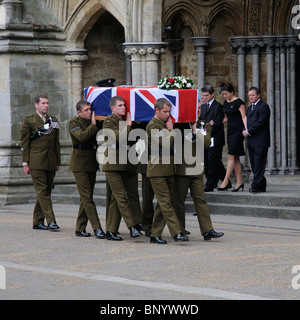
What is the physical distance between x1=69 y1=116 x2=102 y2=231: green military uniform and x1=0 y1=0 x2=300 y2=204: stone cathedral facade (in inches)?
187

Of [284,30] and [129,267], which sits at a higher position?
[284,30]

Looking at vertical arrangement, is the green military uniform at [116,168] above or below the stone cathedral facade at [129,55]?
below

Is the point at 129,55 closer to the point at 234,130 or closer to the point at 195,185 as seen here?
the point at 234,130

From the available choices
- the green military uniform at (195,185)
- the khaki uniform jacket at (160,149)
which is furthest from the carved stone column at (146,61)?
the khaki uniform jacket at (160,149)

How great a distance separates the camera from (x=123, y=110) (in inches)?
458

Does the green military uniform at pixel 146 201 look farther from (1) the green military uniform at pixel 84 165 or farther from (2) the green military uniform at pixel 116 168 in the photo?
(1) the green military uniform at pixel 84 165

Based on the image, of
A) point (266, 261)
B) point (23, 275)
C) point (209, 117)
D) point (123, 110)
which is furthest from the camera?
point (209, 117)

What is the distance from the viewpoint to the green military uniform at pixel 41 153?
12.9 m

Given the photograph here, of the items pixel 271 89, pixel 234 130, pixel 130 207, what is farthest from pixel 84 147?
pixel 271 89

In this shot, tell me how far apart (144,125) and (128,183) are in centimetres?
81

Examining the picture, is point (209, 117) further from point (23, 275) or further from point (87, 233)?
point (23, 275)

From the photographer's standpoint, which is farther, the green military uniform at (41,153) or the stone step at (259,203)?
the stone step at (259,203)

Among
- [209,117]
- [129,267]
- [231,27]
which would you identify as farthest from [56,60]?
[129,267]

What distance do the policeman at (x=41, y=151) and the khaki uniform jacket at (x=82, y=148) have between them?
0.81 metres
